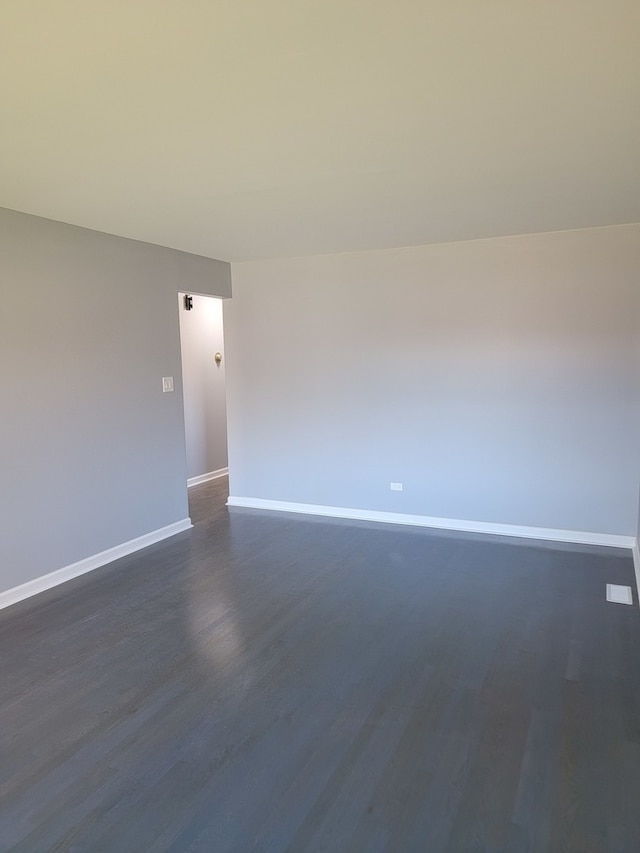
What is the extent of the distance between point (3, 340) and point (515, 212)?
3.32m

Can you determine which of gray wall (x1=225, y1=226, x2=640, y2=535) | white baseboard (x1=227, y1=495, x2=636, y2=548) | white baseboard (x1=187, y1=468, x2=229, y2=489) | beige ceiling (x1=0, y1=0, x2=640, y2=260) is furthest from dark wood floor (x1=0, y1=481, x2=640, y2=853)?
white baseboard (x1=187, y1=468, x2=229, y2=489)

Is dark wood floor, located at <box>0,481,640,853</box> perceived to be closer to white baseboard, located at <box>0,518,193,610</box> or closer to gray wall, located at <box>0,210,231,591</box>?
white baseboard, located at <box>0,518,193,610</box>

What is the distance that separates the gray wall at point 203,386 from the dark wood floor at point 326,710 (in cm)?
268

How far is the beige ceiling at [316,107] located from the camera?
149cm

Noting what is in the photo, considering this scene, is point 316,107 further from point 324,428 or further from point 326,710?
point 324,428

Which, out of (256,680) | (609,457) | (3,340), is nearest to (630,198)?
(609,457)

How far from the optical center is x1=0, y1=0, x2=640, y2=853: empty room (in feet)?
5.78

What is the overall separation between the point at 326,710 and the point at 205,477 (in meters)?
4.71

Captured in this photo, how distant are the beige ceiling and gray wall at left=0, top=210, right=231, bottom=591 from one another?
1.54 ft

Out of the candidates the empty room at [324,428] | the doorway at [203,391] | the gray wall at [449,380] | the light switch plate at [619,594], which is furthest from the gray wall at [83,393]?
the light switch plate at [619,594]

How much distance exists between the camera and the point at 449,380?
186 inches

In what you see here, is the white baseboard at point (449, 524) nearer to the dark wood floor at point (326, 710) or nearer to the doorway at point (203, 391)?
the dark wood floor at point (326, 710)

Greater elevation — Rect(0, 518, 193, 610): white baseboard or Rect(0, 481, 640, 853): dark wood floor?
Rect(0, 518, 193, 610): white baseboard

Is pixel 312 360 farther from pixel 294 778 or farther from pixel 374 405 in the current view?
pixel 294 778
